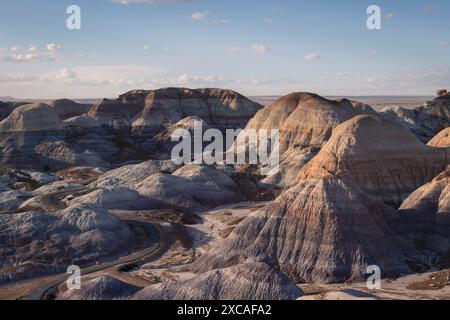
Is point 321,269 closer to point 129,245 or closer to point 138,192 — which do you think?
point 129,245

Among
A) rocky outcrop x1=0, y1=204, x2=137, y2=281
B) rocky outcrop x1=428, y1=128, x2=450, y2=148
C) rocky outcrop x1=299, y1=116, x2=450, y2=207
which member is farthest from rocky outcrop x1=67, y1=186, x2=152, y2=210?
rocky outcrop x1=428, y1=128, x2=450, y2=148

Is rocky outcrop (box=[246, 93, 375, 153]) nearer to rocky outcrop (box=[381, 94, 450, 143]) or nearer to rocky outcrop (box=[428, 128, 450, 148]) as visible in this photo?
rocky outcrop (box=[428, 128, 450, 148])

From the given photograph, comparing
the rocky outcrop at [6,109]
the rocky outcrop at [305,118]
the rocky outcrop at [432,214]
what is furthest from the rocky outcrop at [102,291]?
the rocky outcrop at [6,109]

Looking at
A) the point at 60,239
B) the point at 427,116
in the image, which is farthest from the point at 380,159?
the point at 427,116

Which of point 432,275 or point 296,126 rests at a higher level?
point 296,126

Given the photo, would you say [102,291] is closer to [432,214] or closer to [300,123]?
[432,214]

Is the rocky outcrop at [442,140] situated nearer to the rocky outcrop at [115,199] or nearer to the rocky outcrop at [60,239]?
the rocky outcrop at [115,199]
